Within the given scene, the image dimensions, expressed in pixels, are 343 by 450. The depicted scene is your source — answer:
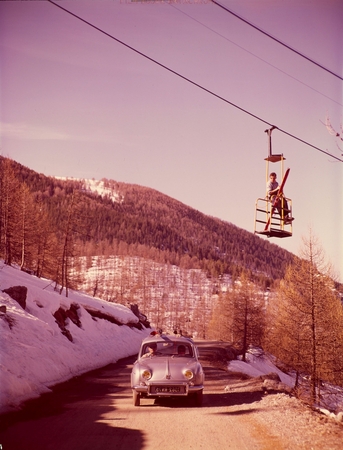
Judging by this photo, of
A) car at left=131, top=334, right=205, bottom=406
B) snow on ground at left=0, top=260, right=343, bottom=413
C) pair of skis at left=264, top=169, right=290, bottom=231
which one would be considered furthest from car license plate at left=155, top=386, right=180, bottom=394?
pair of skis at left=264, top=169, right=290, bottom=231

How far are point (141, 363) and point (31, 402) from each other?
9.99 ft

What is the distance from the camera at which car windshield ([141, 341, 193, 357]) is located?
41.4ft

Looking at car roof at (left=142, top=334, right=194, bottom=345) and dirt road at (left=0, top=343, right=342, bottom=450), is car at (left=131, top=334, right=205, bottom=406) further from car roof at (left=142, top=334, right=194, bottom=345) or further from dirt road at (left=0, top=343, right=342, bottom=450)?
car roof at (left=142, top=334, right=194, bottom=345)

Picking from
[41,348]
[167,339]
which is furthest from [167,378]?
[41,348]

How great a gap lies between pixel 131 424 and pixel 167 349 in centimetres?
378

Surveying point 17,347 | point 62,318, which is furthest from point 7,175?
point 17,347

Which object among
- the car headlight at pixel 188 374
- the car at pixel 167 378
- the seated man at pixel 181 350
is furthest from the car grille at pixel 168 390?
the seated man at pixel 181 350

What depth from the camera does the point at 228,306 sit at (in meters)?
47.4

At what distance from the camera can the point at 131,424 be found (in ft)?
29.7

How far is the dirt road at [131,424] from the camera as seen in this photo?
753cm

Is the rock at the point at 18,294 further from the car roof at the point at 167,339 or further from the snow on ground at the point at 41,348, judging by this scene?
the car roof at the point at 167,339

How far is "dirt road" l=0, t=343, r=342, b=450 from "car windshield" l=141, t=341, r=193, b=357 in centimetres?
135

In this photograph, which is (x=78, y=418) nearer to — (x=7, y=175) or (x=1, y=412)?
(x=1, y=412)

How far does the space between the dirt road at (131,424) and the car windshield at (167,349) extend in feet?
4.42
